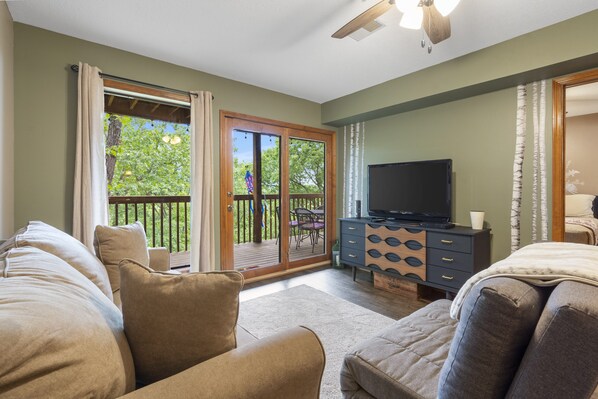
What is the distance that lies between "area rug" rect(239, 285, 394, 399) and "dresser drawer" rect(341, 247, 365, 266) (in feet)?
2.22

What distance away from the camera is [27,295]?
69 centimetres

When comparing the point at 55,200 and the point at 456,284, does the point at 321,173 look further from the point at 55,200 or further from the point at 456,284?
the point at 55,200

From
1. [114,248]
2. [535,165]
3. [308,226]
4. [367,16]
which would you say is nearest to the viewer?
[367,16]

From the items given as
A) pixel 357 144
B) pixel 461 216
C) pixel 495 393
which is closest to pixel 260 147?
pixel 357 144

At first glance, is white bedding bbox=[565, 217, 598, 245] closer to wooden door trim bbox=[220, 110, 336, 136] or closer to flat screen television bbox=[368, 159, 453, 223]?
flat screen television bbox=[368, 159, 453, 223]

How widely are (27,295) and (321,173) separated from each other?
3.99 metres

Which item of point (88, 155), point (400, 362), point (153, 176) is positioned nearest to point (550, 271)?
point (400, 362)

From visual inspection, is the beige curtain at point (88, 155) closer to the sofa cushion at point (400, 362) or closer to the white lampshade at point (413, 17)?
the sofa cushion at point (400, 362)

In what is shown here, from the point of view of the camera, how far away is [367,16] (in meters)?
1.74

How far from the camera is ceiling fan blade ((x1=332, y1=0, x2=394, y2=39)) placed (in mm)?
1635

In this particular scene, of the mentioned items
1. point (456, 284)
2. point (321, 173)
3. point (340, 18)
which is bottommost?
point (456, 284)

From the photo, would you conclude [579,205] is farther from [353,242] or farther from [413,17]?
[413,17]

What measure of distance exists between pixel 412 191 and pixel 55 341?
329 cm

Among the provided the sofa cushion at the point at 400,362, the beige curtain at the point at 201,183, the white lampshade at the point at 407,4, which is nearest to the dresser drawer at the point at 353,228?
the beige curtain at the point at 201,183
